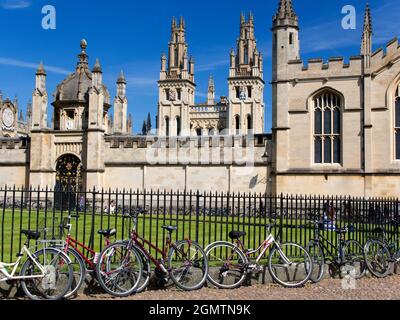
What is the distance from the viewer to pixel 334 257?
10.9 metres

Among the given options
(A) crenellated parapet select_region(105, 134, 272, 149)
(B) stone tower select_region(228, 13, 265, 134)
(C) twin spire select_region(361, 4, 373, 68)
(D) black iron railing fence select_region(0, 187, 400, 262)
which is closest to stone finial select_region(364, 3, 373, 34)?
(C) twin spire select_region(361, 4, 373, 68)

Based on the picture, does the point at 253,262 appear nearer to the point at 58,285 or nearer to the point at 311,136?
the point at 58,285

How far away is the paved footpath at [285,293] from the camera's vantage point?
867 cm

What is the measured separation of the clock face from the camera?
1953 inches

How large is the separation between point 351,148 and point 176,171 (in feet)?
32.0

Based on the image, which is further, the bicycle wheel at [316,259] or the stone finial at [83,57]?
the stone finial at [83,57]

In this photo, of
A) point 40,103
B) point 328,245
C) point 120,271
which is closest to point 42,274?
point 120,271

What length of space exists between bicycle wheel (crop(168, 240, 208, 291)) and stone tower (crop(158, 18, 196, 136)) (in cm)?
7034

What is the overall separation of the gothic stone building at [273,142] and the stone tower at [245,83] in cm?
4493

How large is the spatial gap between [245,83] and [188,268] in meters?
72.6

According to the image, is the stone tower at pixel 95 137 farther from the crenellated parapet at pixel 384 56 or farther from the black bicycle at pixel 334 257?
the black bicycle at pixel 334 257

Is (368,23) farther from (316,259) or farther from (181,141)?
(316,259)

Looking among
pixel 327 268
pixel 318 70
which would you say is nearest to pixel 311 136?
pixel 318 70

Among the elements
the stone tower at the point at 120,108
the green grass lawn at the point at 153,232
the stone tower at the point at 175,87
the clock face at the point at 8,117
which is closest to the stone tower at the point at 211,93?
the stone tower at the point at 175,87
